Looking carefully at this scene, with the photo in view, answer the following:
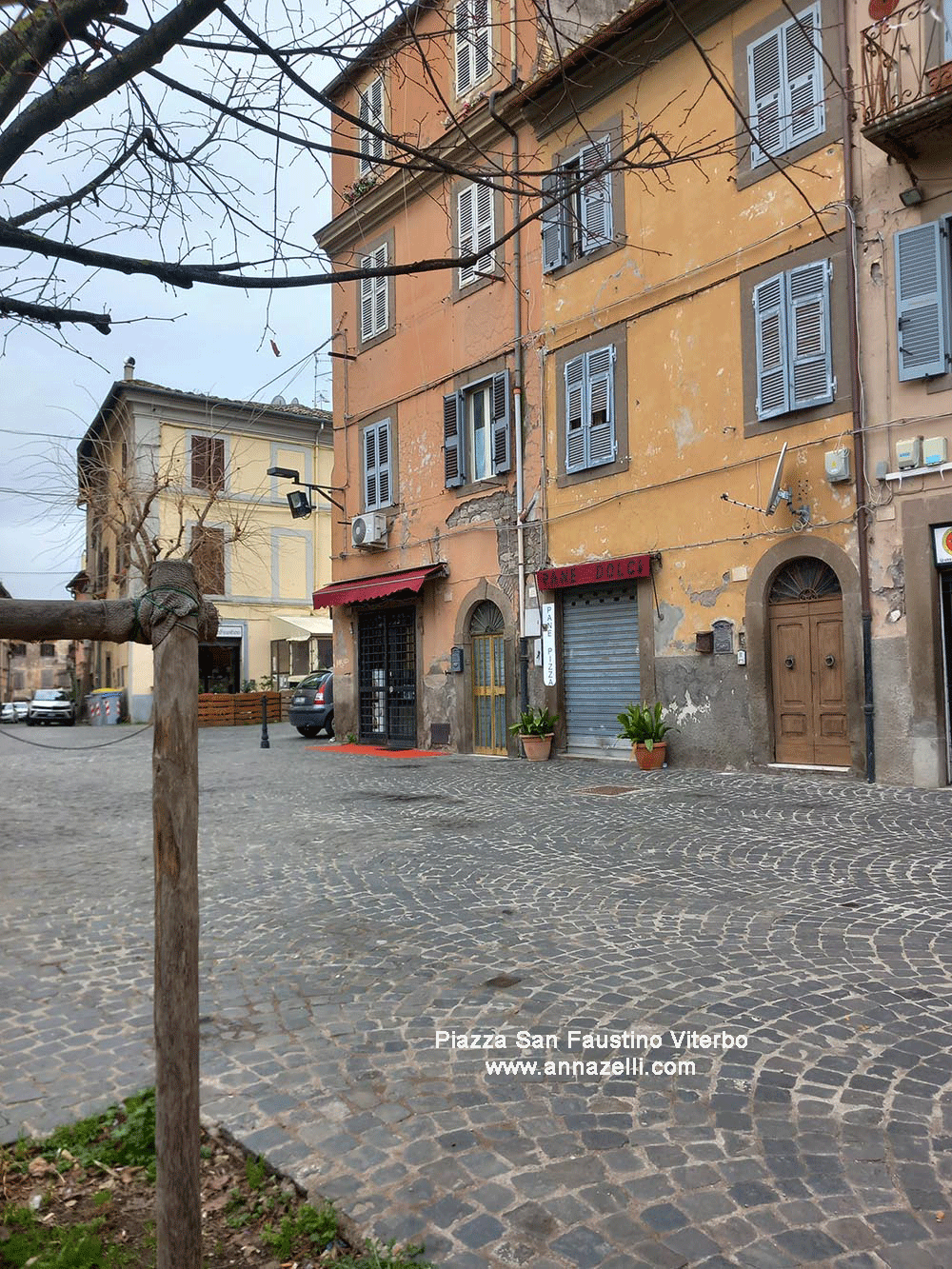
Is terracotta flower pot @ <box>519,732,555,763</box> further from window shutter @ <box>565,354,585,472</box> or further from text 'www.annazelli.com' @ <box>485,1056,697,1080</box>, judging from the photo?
text 'www.annazelli.com' @ <box>485,1056,697,1080</box>

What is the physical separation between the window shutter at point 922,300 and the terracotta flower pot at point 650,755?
528 centimetres

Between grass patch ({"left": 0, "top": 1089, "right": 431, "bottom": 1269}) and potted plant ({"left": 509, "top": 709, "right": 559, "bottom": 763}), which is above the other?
potted plant ({"left": 509, "top": 709, "right": 559, "bottom": 763})

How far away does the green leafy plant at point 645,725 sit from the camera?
39.4 ft

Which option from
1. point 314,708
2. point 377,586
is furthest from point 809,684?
point 314,708

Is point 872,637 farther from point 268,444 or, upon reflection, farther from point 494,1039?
point 268,444

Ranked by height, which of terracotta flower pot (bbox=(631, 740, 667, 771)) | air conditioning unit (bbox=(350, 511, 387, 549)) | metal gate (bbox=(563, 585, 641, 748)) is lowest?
terracotta flower pot (bbox=(631, 740, 667, 771))

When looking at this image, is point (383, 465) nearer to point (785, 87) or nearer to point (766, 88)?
point (766, 88)

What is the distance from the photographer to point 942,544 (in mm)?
9352

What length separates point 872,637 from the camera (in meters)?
9.89

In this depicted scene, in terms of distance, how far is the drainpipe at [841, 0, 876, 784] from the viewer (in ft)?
32.3

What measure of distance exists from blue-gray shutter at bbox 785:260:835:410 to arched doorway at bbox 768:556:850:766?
1912mm

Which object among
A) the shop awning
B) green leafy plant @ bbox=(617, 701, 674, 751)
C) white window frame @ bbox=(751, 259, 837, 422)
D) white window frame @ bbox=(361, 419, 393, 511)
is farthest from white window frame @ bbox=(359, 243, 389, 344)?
the shop awning

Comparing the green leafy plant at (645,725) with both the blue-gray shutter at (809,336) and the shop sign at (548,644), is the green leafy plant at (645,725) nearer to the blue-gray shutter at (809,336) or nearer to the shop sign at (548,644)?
the shop sign at (548,644)

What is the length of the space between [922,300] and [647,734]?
5958 mm
